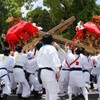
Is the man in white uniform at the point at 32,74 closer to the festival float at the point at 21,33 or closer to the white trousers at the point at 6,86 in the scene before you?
the festival float at the point at 21,33

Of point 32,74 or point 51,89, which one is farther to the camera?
point 32,74

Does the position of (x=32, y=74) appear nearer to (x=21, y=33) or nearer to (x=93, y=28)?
(x=21, y=33)

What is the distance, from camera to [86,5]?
2327 centimetres

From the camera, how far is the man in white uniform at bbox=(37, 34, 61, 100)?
313 inches

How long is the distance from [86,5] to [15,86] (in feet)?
44.9

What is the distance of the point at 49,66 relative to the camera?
315 inches

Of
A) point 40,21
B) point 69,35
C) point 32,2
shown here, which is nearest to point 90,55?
point 69,35

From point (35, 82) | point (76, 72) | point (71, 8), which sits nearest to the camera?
point (76, 72)

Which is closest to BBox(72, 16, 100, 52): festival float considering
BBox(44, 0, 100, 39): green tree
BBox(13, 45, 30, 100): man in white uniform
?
BBox(13, 45, 30, 100): man in white uniform

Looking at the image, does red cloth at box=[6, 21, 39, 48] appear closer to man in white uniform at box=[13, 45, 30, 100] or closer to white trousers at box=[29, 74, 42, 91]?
man in white uniform at box=[13, 45, 30, 100]

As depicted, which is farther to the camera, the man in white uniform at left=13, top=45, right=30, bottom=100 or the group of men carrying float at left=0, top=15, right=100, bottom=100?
the man in white uniform at left=13, top=45, right=30, bottom=100

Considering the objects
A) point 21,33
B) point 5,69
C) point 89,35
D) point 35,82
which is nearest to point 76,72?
point 35,82

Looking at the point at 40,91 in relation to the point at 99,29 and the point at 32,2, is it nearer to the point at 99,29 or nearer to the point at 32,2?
the point at 99,29

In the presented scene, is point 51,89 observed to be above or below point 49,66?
below
